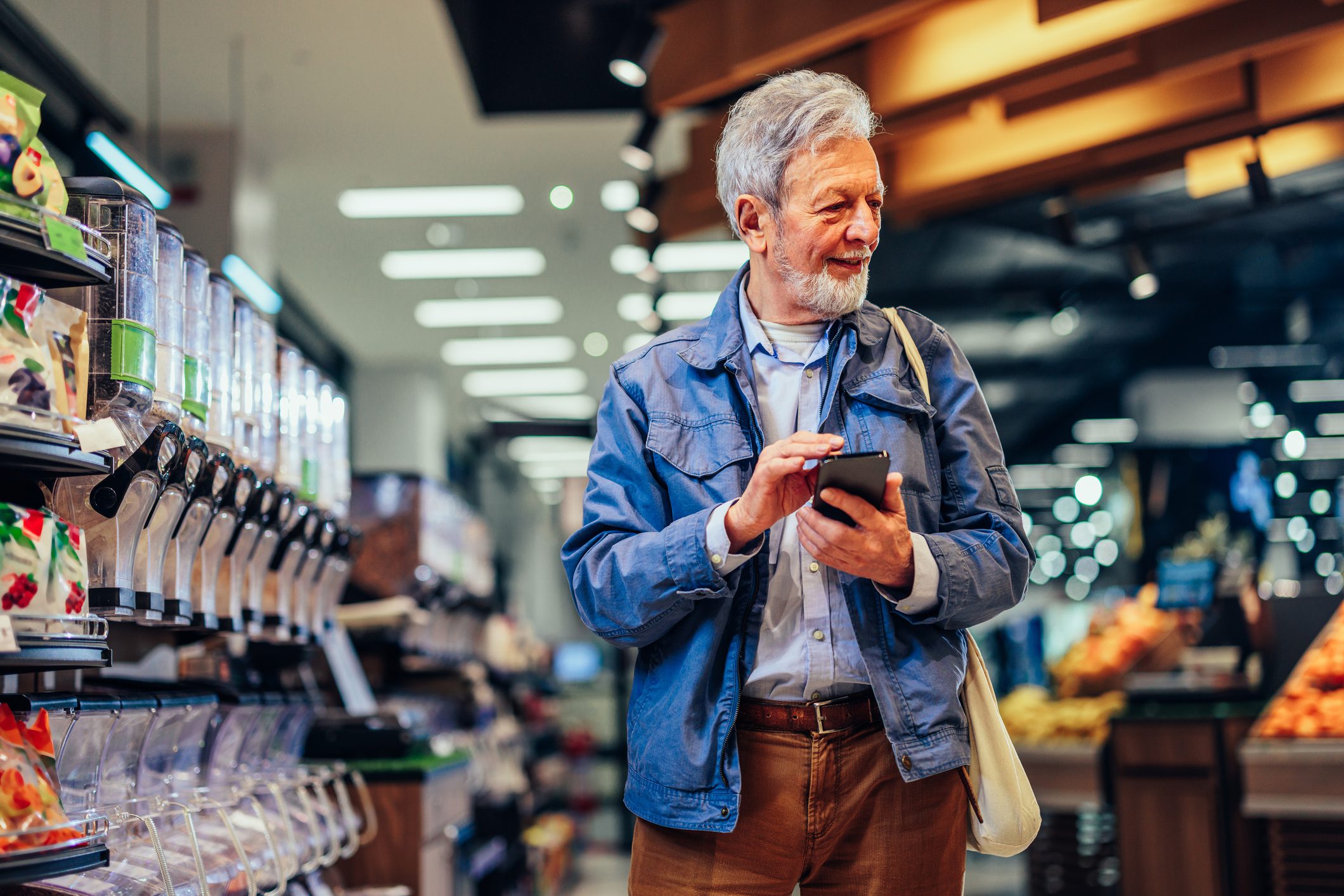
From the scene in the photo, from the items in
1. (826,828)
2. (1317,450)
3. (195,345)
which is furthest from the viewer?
(1317,450)

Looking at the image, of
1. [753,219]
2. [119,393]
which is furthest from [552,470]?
[753,219]

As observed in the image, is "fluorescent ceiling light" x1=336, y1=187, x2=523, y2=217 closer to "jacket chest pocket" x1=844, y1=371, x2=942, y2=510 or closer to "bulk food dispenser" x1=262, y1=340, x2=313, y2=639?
"bulk food dispenser" x1=262, y1=340, x2=313, y2=639

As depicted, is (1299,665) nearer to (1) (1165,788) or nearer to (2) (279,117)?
(1) (1165,788)

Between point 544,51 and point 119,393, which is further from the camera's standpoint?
point 544,51

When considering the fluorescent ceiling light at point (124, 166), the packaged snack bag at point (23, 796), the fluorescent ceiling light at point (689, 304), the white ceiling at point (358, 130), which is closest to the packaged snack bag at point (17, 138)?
the packaged snack bag at point (23, 796)

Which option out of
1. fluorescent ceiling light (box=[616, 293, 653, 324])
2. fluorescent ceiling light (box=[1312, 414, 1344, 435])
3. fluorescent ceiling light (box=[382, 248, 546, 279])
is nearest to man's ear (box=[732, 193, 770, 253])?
fluorescent ceiling light (box=[382, 248, 546, 279])

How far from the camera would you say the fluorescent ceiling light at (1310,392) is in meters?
13.0

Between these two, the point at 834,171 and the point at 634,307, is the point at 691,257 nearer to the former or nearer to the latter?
the point at 634,307

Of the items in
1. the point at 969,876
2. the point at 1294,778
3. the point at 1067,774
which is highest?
the point at 1294,778

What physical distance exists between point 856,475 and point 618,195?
761 centimetres

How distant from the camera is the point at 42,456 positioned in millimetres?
1618

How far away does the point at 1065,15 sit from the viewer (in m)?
4.23

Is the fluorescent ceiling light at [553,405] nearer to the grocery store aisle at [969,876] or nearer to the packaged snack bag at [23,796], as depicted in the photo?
the grocery store aisle at [969,876]

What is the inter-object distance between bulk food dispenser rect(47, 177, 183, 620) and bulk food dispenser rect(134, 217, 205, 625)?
0.12ft
